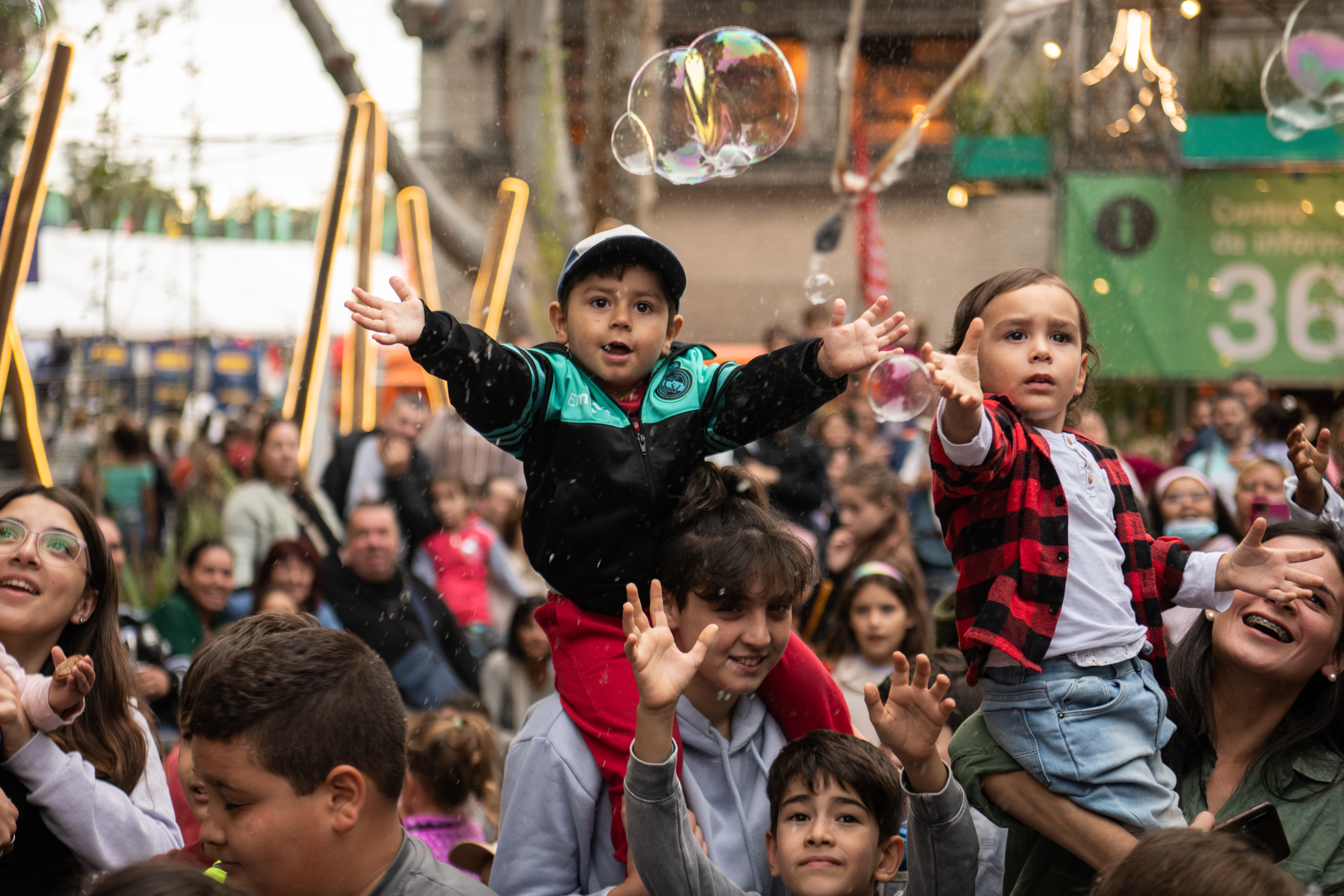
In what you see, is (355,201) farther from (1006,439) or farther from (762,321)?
(762,321)

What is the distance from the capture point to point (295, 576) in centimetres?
568

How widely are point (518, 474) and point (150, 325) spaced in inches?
306

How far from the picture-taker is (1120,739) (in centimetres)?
245

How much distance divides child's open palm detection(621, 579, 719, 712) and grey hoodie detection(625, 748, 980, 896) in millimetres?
112

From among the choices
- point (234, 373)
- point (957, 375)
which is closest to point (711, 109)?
point (957, 375)

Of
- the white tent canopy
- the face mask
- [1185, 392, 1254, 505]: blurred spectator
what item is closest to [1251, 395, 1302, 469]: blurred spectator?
[1185, 392, 1254, 505]: blurred spectator

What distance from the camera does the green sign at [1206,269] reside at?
12531 millimetres

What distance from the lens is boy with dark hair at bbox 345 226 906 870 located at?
2.61m

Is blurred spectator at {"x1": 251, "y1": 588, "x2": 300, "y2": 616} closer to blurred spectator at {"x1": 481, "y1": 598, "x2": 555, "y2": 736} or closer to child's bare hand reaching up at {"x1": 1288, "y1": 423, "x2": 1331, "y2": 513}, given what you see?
blurred spectator at {"x1": 481, "y1": 598, "x2": 555, "y2": 736}

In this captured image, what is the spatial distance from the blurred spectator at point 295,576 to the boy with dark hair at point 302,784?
11.2ft

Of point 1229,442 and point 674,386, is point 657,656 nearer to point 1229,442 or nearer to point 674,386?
point 674,386

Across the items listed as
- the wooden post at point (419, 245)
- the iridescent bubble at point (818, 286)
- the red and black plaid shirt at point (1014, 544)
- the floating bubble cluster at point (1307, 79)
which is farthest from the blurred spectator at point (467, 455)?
the red and black plaid shirt at point (1014, 544)

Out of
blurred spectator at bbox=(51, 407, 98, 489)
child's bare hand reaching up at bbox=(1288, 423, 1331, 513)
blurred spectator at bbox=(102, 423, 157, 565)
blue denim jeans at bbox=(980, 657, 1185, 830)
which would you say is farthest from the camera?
blurred spectator at bbox=(51, 407, 98, 489)

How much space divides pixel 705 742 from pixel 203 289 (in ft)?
46.1
